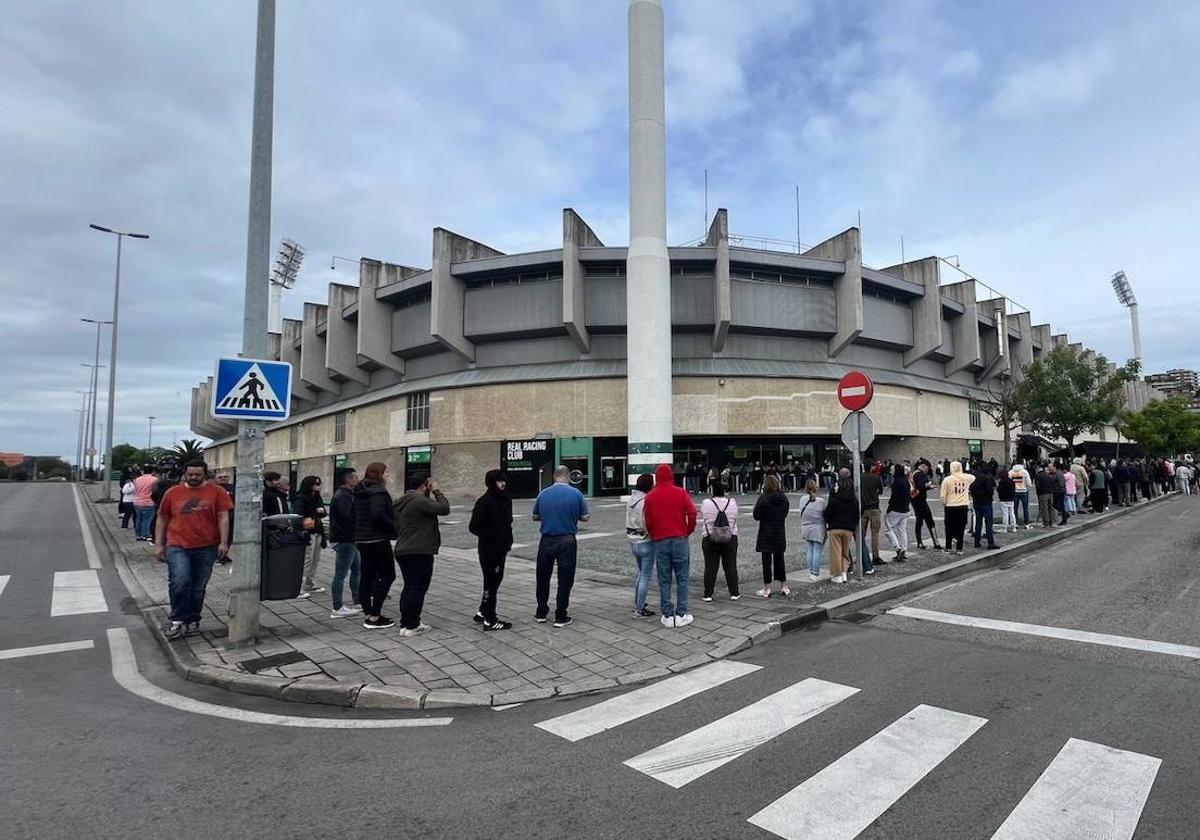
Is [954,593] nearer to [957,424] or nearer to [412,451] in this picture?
[412,451]

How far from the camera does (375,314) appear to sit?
1510 inches

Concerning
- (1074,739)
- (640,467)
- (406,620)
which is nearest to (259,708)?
(406,620)

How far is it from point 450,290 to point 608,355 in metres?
9.57

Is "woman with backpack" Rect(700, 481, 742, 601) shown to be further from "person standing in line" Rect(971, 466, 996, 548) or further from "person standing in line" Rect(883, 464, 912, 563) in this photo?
"person standing in line" Rect(971, 466, 996, 548)

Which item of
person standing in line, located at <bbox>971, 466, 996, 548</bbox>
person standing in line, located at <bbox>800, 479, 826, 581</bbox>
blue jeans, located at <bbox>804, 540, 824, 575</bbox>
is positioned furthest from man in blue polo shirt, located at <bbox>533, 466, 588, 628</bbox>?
person standing in line, located at <bbox>971, 466, 996, 548</bbox>

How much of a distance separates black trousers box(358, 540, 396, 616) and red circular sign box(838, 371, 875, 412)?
21.4ft

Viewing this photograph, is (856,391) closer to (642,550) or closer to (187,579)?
(642,550)

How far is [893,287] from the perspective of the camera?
38469 millimetres

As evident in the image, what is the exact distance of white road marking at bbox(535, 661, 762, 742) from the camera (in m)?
4.20

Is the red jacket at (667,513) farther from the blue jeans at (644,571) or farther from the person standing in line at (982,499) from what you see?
the person standing in line at (982,499)

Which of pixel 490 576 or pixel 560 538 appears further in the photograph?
pixel 560 538

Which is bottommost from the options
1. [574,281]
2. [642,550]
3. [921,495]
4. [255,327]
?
[642,550]

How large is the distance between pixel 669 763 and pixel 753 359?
108 ft

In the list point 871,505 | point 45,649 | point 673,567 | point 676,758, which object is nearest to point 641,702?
point 676,758
